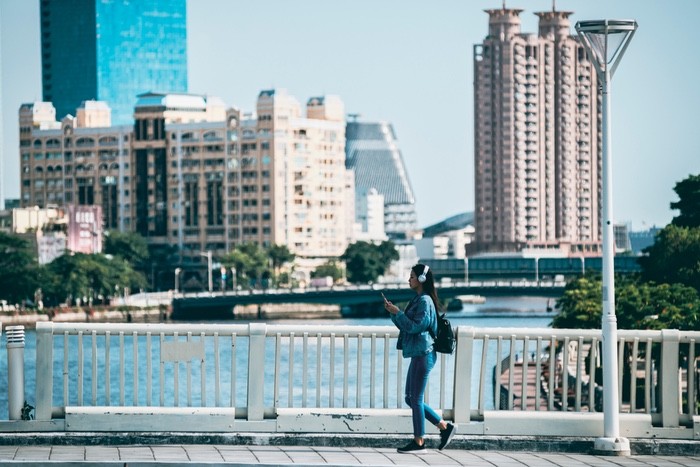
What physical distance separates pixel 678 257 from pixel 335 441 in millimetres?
79095

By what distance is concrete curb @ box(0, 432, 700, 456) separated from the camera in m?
17.0

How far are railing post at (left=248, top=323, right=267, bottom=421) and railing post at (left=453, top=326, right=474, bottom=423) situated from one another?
6.33 ft

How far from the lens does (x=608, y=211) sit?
17406mm

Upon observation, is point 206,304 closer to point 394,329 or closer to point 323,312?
point 323,312

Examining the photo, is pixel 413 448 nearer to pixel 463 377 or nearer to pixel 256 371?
pixel 463 377

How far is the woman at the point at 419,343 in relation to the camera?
16797 mm

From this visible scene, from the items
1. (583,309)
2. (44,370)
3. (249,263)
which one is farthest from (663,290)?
(249,263)

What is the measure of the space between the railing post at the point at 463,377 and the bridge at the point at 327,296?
12734 centimetres

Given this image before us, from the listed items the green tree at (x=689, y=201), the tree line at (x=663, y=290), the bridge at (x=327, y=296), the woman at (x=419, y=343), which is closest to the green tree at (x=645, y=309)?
the tree line at (x=663, y=290)

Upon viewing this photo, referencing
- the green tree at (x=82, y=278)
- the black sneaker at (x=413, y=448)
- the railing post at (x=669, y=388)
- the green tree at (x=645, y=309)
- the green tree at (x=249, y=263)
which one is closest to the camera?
the black sneaker at (x=413, y=448)

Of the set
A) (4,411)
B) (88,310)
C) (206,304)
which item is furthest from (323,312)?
(4,411)

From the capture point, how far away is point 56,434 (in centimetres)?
1705

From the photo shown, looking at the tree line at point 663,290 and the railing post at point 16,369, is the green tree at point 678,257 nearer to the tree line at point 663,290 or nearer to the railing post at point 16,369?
the tree line at point 663,290

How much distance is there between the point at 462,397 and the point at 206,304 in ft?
457
